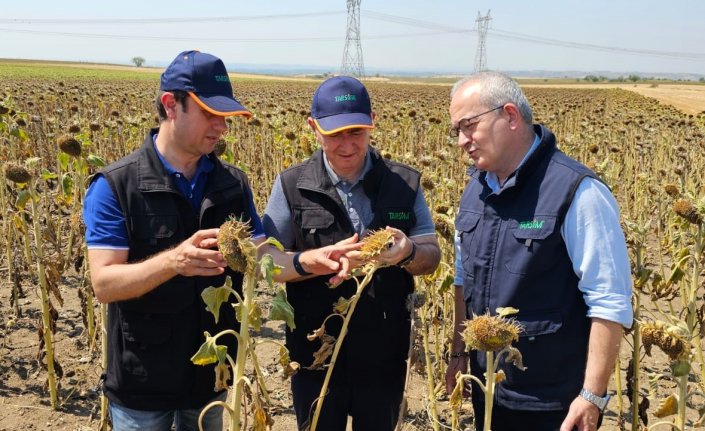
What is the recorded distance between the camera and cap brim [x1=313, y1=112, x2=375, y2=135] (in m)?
2.58

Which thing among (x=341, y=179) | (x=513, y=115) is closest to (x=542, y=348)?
(x=513, y=115)

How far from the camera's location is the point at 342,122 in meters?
2.61

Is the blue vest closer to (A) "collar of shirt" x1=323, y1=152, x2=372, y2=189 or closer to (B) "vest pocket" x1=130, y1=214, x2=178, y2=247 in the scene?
(A) "collar of shirt" x1=323, y1=152, x2=372, y2=189

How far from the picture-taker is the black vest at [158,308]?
233cm

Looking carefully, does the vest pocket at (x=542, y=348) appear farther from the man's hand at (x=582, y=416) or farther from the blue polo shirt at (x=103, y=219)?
the blue polo shirt at (x=103, y=219)

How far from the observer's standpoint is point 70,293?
609cm

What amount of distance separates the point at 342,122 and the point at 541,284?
1.05 m

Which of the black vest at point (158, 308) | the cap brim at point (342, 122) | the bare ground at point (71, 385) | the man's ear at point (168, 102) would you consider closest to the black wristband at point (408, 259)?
the cap brim at point (342, 122)

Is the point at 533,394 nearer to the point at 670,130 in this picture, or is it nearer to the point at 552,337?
the point at 552,337

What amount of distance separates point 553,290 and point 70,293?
5.24 m

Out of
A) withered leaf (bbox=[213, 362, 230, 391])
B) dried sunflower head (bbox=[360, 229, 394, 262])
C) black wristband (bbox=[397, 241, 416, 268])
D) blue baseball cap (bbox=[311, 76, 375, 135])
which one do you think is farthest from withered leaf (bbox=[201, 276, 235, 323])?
blue baseball cap (bbox=[311, 76, 375, 135])

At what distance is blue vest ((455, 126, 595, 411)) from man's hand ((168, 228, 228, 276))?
110cm

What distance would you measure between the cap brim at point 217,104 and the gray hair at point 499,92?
92 cm

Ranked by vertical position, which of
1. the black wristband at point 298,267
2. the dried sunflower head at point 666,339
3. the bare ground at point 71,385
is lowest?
the bare ground at point 71,385
